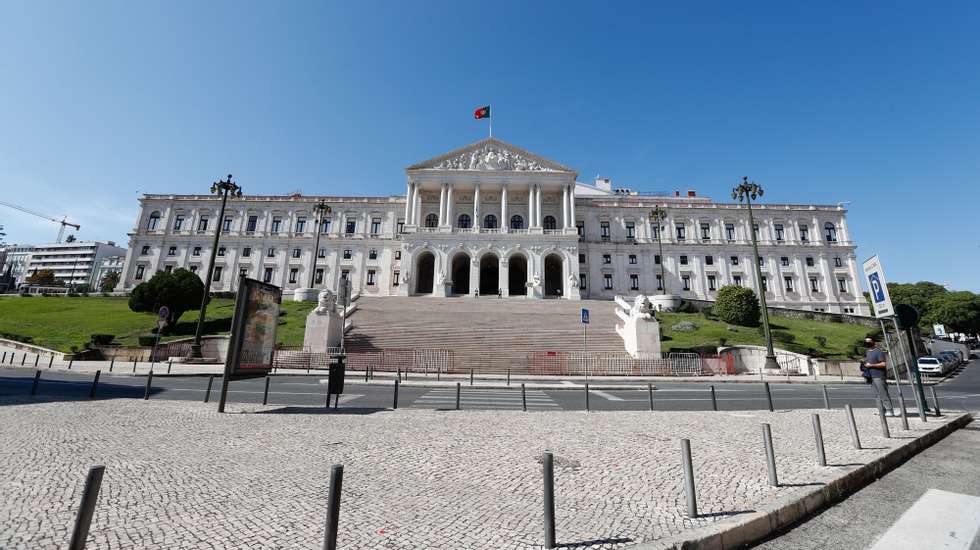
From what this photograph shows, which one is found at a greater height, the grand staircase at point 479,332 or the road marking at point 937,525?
the grand staircase at point 479,332

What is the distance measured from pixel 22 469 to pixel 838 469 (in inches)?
397

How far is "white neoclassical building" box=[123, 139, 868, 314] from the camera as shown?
51.1 metres

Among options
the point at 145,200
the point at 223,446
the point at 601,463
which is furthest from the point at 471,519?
the point at 145,200

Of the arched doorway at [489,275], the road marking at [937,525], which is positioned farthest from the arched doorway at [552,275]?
the road marking at [937,525]

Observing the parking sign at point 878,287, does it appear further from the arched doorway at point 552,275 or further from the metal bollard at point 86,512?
the arched doorway at point 552,275

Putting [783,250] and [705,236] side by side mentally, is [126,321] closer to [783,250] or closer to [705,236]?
[705,236]

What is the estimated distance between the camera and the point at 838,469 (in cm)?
513

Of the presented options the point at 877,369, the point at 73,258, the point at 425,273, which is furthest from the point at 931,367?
the point at 73,258

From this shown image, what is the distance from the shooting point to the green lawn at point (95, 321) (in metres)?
28.2

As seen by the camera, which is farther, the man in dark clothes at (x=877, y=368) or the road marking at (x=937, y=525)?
the man in dark clothes at (x=877, y=368)

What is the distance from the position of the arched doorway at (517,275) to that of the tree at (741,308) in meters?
22.4

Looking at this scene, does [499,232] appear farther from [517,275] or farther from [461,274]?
[461,274]

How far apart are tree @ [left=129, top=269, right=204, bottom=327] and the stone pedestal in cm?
1466

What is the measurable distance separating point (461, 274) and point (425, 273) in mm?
4849
